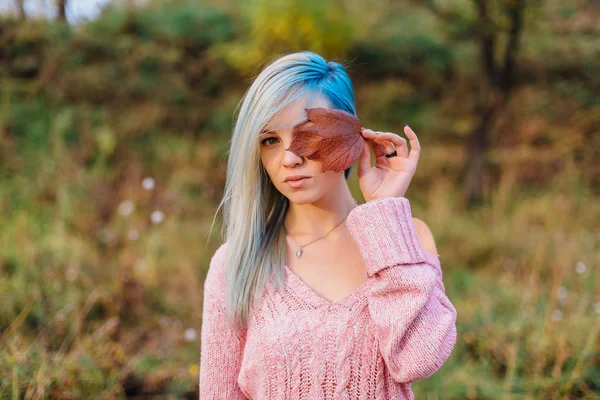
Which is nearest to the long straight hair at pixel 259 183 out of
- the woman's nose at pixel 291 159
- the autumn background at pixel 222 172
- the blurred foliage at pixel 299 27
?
the woman's nose at pixel 291 159

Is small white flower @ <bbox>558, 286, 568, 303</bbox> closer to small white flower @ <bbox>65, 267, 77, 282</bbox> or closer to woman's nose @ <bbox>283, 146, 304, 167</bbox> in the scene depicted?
woman's nose @ <bbox>283, 146, 304, 167</bbox>

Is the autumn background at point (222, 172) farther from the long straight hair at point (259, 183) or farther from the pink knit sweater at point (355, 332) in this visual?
the pink knit sweater at point (355, 332)

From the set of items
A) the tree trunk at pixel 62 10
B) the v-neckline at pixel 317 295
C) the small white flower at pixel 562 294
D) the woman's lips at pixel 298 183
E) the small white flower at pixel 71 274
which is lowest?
the small white flower at pixel 562 294

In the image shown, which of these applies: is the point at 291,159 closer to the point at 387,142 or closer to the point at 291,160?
the point at 291,160

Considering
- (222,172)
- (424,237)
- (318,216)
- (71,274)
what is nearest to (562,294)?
(424,237)

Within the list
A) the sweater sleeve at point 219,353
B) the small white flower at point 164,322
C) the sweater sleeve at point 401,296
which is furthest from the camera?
the small white flower at point 164,322

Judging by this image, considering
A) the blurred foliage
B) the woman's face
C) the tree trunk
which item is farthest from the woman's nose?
the tree trunk

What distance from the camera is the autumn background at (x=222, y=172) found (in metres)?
3.11

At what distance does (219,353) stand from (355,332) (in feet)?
1.37

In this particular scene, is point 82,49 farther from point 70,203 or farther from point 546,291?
point 546,291

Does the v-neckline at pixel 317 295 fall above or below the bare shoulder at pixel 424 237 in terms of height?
below

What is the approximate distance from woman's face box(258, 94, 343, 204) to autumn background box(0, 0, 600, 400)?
0.90m

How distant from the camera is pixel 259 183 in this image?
1.62 meters

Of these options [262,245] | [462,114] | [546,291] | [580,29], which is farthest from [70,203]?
[580,29]
